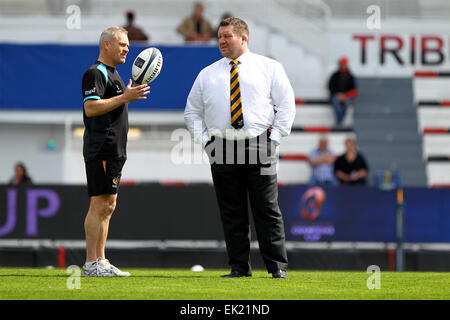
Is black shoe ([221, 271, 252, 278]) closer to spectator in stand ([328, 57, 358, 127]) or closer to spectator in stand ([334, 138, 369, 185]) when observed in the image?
spectator in stand ([334, 138, 369, 185])

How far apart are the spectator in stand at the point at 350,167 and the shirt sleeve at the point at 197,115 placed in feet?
28.1

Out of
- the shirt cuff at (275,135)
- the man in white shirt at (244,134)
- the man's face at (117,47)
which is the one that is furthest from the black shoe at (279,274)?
the man's face at (117,47)

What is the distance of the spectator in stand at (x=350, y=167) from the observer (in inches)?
624

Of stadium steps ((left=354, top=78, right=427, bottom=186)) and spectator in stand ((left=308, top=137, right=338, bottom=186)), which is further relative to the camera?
stadium steps ((left=354, top=78, right=427, bottom=186))

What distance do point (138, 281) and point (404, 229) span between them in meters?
8.50

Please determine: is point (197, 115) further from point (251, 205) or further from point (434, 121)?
point (434, 121)

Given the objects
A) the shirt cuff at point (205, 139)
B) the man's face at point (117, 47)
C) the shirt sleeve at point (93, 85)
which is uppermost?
the man's face at point (117, 47)

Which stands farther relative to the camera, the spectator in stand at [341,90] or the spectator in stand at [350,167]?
the spectator in stand at [341,90]

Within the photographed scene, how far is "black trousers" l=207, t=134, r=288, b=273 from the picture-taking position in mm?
7379

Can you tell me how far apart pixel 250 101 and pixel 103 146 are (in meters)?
1.23

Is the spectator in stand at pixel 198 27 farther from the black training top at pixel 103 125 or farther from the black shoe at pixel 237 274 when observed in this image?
the black shoe at pixel 237 274

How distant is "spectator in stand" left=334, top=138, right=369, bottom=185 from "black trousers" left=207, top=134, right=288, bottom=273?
27.8ft

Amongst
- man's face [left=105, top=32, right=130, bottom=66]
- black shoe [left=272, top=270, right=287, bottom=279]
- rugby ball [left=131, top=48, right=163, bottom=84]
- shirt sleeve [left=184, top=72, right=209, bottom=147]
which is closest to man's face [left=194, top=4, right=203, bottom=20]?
shirt sleeve [left=184, top=72, right=209, bottom=147]
